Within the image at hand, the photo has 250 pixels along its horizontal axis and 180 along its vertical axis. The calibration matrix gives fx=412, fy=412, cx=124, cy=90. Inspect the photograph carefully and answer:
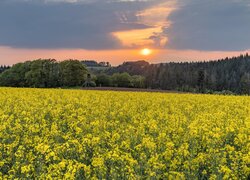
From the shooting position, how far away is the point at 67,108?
17922mm

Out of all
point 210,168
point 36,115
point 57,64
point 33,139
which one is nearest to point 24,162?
point 33,139

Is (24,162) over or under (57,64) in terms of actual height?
under

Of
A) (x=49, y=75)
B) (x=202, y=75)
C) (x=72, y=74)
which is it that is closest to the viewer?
(x=72, y=74)

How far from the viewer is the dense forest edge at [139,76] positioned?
84500 millimetres

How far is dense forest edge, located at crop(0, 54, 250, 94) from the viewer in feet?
277

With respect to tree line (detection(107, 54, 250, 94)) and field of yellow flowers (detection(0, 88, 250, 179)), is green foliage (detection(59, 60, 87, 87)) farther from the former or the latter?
field of yellow flowers (detection(0, 88, 250, 179))

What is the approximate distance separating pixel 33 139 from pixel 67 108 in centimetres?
656

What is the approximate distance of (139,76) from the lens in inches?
5118

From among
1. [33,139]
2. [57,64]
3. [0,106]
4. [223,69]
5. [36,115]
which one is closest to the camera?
[33,139]

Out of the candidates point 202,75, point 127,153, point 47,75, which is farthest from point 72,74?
point 127,153

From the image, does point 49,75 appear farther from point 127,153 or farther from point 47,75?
point 127,153

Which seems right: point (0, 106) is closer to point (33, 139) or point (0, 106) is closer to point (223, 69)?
point (33, 139)

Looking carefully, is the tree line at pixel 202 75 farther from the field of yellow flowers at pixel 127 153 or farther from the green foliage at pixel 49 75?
the field of yellow flowers at pixel 127 153

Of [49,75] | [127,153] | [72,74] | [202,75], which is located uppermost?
[72,74]
